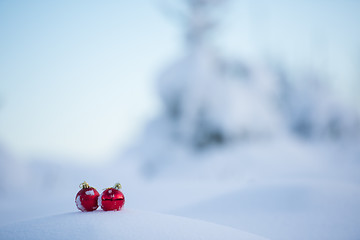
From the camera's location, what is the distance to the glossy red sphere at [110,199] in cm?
211

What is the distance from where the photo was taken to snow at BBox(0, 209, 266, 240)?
179 centimetres

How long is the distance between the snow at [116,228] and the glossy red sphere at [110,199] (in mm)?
50

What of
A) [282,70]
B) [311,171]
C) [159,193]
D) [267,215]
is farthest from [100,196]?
[282,70]

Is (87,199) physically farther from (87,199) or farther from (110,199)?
(110,199)

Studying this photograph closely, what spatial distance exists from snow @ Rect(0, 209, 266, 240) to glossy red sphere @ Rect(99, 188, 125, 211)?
0.16 feet

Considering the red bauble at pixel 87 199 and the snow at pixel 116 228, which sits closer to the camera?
the snow at pixel 116 228

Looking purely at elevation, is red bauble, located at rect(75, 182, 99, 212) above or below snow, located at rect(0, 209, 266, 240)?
above

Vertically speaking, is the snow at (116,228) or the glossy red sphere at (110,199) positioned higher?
the glossy red sphere at (110,199)

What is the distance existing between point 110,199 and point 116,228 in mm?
298

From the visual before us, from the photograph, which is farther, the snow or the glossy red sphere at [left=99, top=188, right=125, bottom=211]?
the glossy red sphere at [left=99, top=188, right=125, bottom=211]

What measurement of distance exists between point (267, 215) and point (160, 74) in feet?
18.0

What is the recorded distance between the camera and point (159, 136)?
8.43m

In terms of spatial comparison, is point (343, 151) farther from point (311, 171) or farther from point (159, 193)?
point (159, 193)

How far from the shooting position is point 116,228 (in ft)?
6.07
